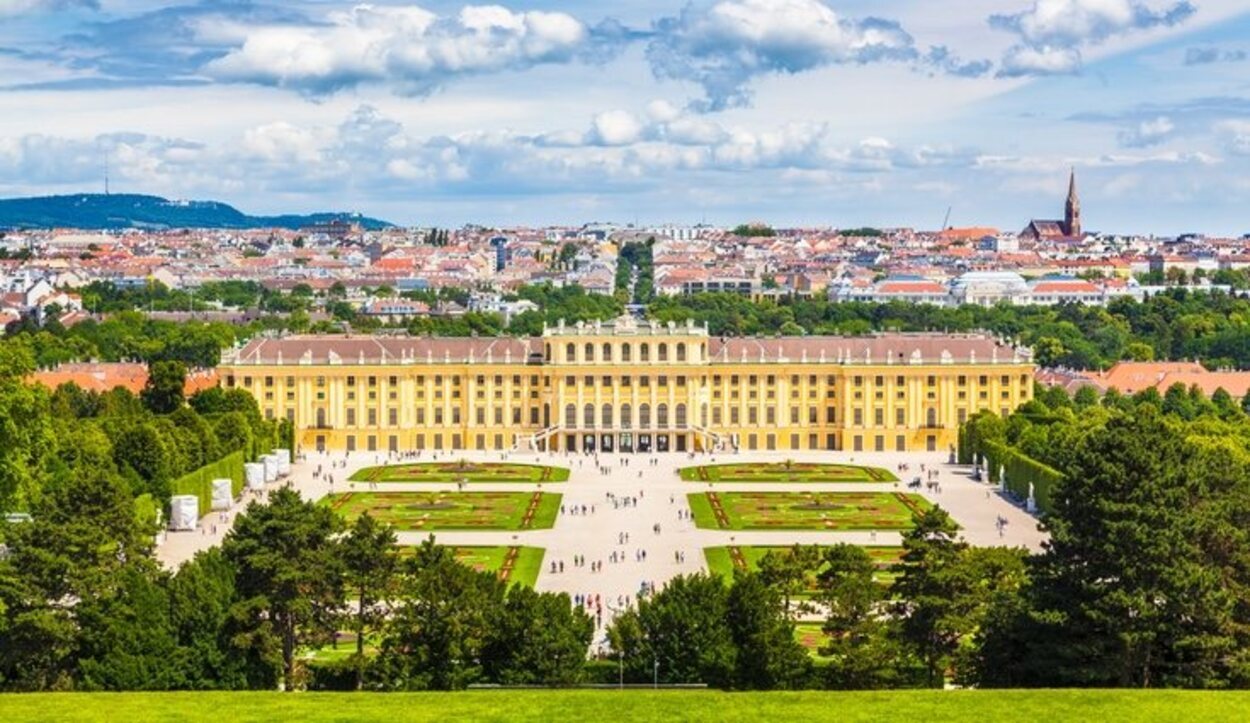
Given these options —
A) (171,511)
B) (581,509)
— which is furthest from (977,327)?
(171,511)

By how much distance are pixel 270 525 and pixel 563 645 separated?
23.6ft

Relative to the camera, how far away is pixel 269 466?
86188 mm

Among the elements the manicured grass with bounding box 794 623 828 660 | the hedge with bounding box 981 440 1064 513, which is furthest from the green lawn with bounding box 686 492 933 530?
the manicured grass with bounding box 794 623 828 660

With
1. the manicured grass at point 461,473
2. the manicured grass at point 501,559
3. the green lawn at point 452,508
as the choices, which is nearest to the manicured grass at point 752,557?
the manicured grass at point 501,559

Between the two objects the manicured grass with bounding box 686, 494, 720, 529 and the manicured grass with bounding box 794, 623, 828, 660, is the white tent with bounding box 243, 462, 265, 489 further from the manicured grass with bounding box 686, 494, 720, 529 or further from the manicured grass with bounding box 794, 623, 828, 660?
the manicured grass with bounding box 794, 623, 828, 660

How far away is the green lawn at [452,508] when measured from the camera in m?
69.9

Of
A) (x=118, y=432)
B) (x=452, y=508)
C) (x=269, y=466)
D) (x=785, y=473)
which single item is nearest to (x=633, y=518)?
(x=452, y=508)

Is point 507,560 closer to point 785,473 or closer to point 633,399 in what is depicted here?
point 785,473

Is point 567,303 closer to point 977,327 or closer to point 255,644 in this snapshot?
point 977,327

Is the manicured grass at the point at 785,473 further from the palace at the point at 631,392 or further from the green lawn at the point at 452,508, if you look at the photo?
the green lawn at the point at 452,508

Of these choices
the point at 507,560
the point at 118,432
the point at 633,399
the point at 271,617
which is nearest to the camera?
the point at 271,617

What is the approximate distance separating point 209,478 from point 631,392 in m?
31.4

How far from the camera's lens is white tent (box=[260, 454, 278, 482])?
85.7 metres

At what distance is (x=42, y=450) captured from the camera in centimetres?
4528
